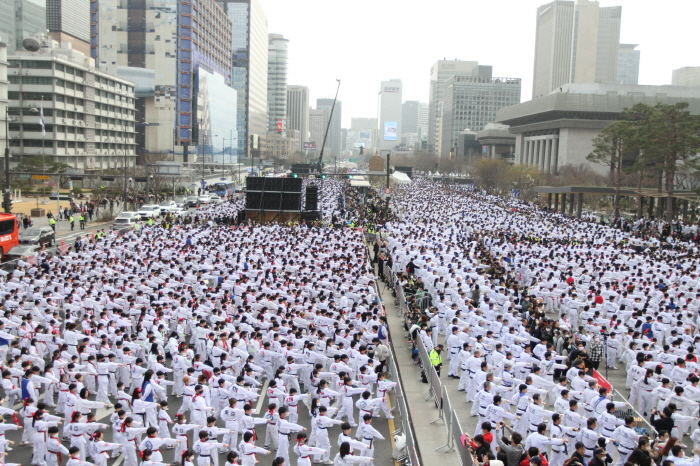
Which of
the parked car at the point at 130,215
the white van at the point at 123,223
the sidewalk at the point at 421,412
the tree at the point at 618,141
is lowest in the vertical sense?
the sidewalk at the point at 421,412

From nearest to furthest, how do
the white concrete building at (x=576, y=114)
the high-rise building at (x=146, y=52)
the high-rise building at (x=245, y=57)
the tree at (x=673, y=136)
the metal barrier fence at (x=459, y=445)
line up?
the metal barrier fence at (x=459, y=445) → the tree at (x=673, y=136) → the white concrete building at (x=576, y=114) → the high-rise building at (x=146, y=52) → the high-rise building at (x=245, y=57)

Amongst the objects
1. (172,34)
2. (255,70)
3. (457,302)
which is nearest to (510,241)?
(457,302)

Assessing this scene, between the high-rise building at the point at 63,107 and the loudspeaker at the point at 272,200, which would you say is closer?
the loudspeaker at the point at 272,200

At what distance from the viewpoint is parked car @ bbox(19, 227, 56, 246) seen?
2867cm

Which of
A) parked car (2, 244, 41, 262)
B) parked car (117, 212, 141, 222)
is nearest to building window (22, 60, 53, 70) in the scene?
parked car (117, 212, 141, 222)

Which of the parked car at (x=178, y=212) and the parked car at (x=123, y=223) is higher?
the parked car at (x=178, y=212)

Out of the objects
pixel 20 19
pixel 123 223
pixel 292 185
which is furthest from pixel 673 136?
pixel 20 19

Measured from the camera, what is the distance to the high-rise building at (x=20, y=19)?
118 m

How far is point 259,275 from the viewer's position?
66.6 feet

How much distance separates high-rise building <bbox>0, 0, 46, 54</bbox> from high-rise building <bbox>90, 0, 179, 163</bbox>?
30.2 meters

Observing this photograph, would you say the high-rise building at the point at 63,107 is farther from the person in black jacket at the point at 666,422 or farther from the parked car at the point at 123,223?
the person in black jacket at the point at 666,422

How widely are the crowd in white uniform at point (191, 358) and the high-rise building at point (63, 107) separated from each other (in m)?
47.9

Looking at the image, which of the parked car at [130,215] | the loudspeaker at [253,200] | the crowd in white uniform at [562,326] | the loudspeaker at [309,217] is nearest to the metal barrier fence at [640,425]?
the crowd in white uniform at [562,326]

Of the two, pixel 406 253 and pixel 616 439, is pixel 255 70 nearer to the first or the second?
pixel 406 253
